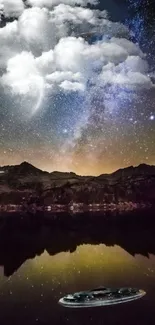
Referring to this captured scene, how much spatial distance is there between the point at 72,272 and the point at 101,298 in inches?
560

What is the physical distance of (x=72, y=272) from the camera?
42969 millimetres

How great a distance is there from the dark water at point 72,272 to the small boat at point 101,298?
53 cm

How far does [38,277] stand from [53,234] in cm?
3474

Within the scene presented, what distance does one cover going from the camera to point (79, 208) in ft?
501

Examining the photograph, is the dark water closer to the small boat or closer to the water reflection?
the water reflection

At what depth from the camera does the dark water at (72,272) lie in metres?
28.0

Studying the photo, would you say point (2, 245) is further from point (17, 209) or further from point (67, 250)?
point (17, 209)

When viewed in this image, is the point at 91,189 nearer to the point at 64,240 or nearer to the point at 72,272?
the point at 64,240

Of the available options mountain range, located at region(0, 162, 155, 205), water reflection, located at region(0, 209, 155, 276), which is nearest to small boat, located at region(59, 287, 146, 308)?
water reflection, located at region(0, 209, 155, 276)

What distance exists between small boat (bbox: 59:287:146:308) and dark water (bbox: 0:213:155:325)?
1.74ft

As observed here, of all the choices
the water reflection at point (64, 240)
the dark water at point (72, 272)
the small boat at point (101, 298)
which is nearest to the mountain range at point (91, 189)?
the water reflection at point (64, 240)

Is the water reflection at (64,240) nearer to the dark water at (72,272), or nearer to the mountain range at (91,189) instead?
the dark water at (72,272)

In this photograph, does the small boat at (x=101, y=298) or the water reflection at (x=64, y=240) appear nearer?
the small boat at (x=101, y=298)

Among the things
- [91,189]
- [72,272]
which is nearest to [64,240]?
Answer: [72,272]
